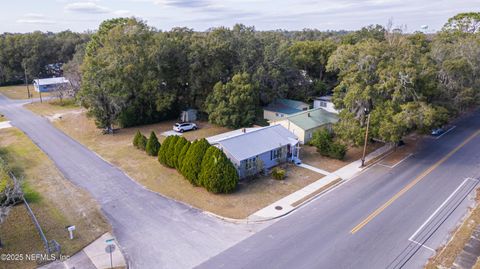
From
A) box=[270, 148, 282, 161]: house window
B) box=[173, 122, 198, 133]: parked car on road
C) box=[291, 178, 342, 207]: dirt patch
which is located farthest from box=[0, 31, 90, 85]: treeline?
box=[291, 178, 342, 207]: dirt patch

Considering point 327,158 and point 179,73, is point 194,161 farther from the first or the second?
point 179,73

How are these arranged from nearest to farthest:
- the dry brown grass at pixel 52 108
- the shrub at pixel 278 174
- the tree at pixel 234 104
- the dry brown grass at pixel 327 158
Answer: the shrub at pixel 278 174 < the dry brown grass at pixel 327 158 < the tree at pixel 234 104 < the dry brown grass at pixel 52 108

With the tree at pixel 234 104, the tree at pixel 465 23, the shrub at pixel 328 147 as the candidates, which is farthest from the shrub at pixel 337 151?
the tree at pixel 465 23

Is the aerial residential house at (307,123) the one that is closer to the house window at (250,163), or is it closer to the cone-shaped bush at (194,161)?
the house window at (250,163)

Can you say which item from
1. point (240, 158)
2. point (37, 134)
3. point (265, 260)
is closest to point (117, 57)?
point (37, 134)

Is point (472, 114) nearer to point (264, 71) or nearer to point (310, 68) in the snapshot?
point (310, 68)

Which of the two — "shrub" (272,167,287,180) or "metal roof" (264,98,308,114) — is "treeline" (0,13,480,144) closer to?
"metal roof" (264,98,308,114)

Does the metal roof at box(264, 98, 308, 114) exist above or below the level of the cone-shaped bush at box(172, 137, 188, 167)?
above
